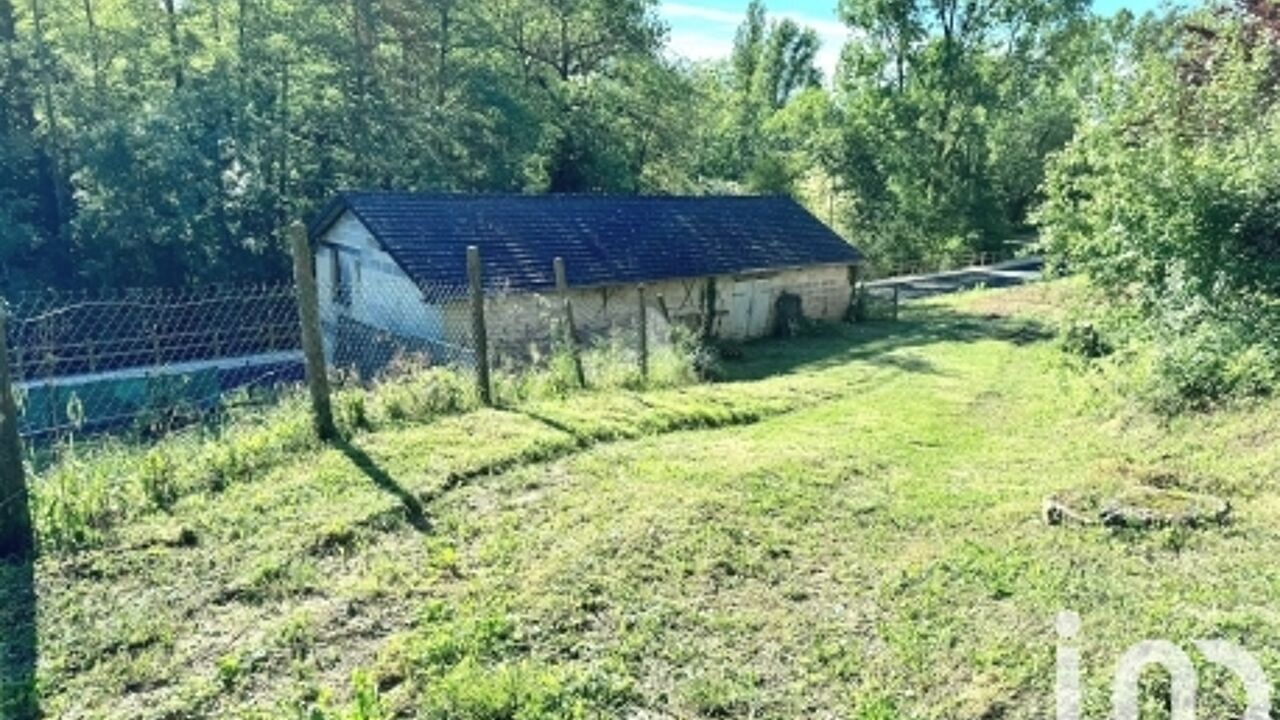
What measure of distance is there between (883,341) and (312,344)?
14.5 metres

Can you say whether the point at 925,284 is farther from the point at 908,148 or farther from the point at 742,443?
the point at 742,443

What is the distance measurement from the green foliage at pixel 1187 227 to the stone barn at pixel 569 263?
Answer: 8.58 metres

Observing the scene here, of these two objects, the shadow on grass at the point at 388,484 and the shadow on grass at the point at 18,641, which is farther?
the shadow on grass at the point at 388,484

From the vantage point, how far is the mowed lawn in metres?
3.96

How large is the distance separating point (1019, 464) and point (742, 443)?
8.42ft

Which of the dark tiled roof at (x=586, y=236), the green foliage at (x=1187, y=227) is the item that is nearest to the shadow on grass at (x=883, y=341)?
the dark tiled roof at (x=586, y=236)

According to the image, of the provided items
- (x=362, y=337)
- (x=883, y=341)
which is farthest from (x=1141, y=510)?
(x=362, y=337)

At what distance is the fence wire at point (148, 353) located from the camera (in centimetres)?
1225

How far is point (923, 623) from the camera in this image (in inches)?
179

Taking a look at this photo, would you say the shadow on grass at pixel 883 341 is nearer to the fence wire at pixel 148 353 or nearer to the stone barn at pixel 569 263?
the stone barn at pixel 569 263

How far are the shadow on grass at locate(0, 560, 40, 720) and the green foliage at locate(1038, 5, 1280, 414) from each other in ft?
31.2

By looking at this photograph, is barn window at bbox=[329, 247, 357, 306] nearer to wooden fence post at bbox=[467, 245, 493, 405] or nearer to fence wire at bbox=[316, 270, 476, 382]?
fence wire at bbox=[316, 270, 476, 382]

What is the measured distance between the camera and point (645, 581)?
201 inches

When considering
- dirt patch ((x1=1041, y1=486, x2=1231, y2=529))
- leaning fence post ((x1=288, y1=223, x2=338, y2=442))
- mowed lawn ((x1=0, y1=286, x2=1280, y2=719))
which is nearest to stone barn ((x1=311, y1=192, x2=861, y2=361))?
leaning fence post ((x1=288, y1=223, x2=338, y2=442))
